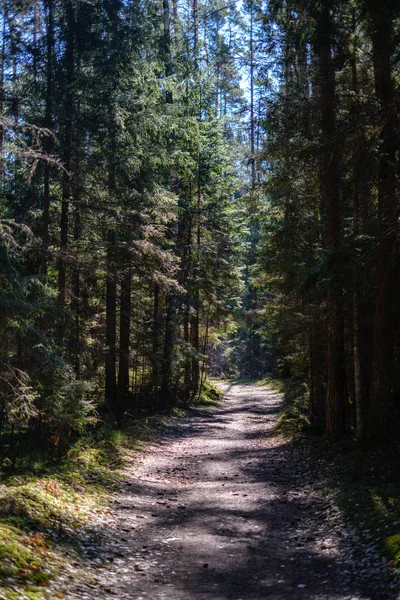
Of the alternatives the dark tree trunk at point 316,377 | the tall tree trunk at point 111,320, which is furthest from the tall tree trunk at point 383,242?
the tall tree trunk at point 111,320

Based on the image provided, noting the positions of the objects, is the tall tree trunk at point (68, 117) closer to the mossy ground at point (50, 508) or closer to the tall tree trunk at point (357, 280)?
the mossy ground at point (50, 508)

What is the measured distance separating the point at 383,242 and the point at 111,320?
8.87 metres

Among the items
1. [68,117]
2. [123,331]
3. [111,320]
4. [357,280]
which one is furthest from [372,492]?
[123,331]

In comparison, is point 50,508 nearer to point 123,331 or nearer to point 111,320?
point 111,320

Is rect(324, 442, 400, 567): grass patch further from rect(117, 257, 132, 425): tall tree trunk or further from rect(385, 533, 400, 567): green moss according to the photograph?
rect(117, 257, 132, 425): tall tree trunk

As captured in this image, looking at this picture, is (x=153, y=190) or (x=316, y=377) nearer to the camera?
(x=153, y=190)

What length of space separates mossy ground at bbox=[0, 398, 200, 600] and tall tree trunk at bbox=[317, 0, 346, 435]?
5136mm

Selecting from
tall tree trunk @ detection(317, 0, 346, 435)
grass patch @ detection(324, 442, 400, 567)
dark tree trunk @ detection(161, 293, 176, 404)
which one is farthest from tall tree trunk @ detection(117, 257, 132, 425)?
grass patch @ detection(324, 442, 400, 567)

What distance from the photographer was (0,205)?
1445cm

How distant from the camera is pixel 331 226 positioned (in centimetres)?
1309

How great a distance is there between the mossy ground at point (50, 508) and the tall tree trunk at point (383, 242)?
5.42 m

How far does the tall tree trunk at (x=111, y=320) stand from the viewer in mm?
14789

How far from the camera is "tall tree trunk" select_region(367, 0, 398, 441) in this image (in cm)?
988

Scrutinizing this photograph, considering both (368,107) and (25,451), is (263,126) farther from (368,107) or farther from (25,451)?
(25,451)
